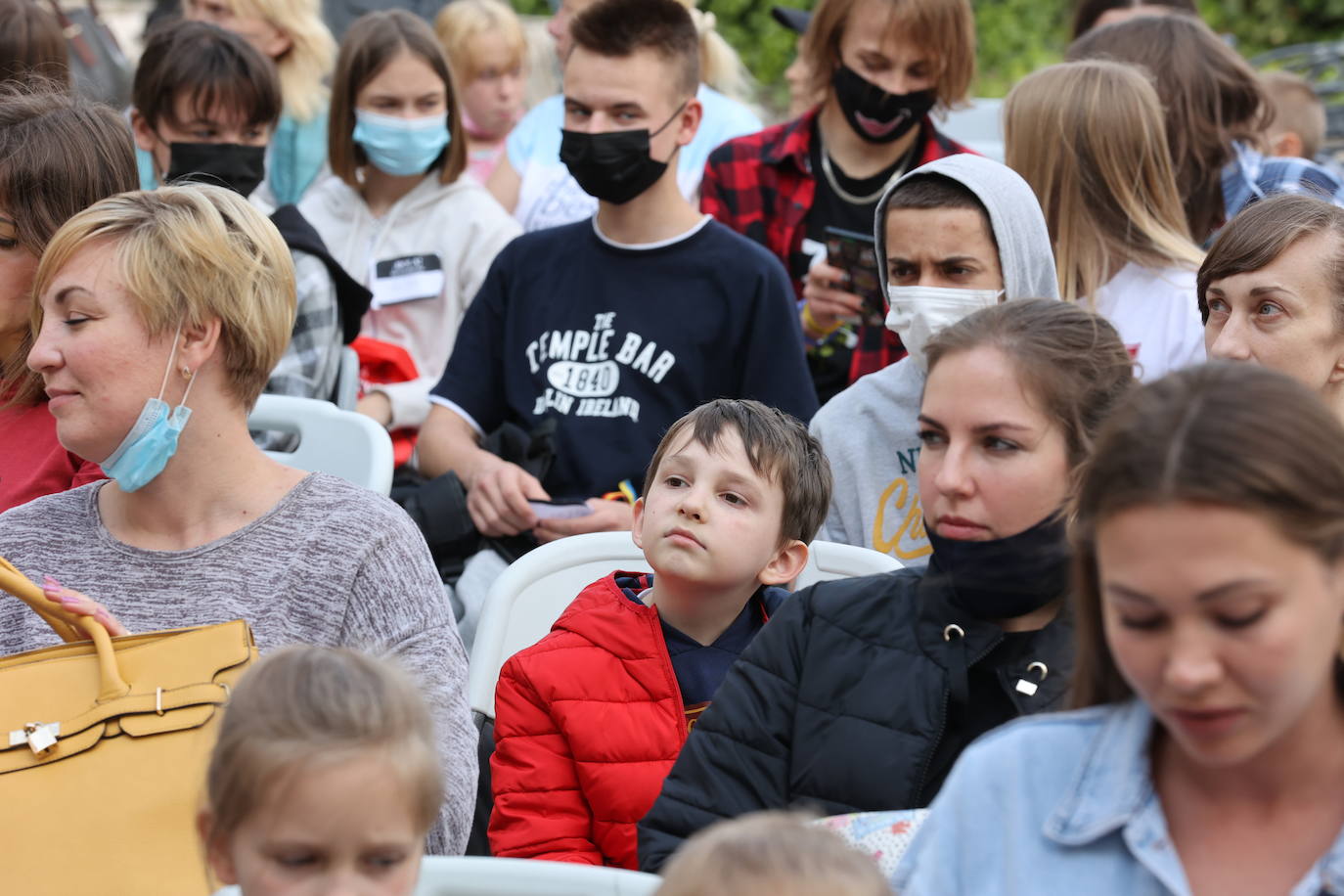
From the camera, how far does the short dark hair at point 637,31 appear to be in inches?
167

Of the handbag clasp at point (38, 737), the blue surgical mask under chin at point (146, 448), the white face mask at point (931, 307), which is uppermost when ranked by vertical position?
the white face mask at point (931, 307)

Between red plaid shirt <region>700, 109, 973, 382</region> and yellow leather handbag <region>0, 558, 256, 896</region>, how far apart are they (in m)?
2.81

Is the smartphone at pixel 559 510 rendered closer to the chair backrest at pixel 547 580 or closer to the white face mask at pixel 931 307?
the chair backrest at pixel 547 580

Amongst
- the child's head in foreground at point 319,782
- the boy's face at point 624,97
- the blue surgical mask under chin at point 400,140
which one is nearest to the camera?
the child's head in foreground at point 319,782

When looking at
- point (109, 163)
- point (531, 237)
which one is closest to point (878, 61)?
point (531, 237)

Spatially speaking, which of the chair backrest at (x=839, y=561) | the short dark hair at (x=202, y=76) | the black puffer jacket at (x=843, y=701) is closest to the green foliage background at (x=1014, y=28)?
the short dark hair at (x=202, y=76)

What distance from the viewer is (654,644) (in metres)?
2.69

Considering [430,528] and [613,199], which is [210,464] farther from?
[613,199]

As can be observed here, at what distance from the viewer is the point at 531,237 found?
168 inches

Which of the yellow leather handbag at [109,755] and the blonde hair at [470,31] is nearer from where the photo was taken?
the yellow leather handbag at [109,755]

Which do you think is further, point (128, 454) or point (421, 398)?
point (421, 398)

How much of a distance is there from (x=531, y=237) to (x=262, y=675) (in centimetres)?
265

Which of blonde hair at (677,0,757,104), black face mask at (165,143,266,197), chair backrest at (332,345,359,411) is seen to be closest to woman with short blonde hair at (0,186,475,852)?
chair backrest at (332,345,359,411)

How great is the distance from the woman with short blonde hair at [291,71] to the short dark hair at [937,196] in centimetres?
300
